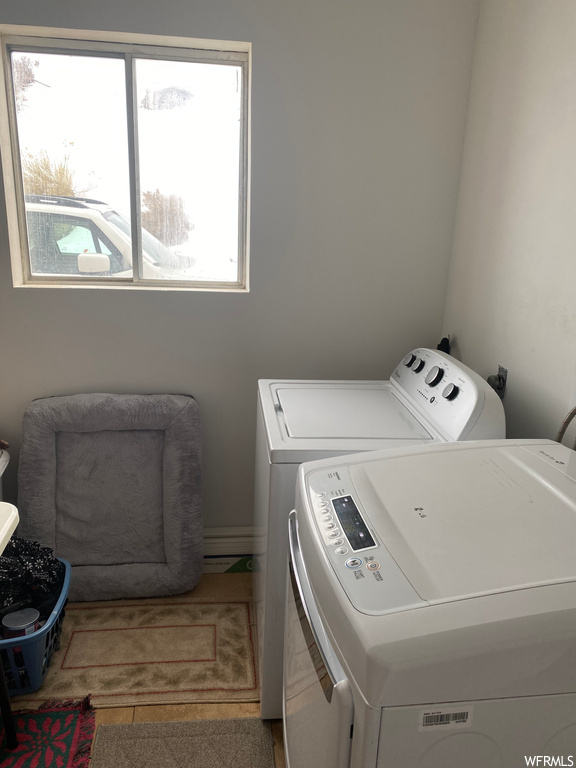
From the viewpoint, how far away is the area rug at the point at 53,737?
1546mm

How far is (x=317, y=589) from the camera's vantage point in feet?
3.20

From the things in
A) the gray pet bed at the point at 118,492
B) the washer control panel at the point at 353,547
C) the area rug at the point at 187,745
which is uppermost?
the washer control panel at the point at 353,547


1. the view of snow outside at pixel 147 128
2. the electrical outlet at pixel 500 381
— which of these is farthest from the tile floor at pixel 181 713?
the view of snow outside at pixel 147 128

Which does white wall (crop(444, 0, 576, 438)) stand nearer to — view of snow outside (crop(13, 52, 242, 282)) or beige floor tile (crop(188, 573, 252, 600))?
view of snow outside (crop(13, 52, 242, 282))

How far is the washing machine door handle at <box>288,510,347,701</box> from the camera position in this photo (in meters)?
0.89

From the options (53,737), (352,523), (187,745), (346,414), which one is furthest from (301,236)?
(53,737)

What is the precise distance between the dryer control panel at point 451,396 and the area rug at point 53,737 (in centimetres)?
133

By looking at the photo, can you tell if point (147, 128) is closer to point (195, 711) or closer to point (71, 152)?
point (71, 152)

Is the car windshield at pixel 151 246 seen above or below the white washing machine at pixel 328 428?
above

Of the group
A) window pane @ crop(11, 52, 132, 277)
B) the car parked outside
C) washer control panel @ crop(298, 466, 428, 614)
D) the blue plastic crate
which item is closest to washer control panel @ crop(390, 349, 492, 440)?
washer control panel @ crop(298, 466, 428, 614)

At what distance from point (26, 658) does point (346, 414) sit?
3.95 feet

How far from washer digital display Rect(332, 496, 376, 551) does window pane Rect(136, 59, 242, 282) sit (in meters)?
1.39

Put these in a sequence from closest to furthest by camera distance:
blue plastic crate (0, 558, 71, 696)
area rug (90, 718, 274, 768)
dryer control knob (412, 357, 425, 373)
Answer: area rug (90, 718, 274, 768)
blue plastic crate (0, 558, 71, 696)
dryer control knob (412, 357, 425, 373)

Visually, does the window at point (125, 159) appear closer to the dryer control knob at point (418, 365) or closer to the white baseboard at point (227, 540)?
the dryer control knob at point (418, 365)
